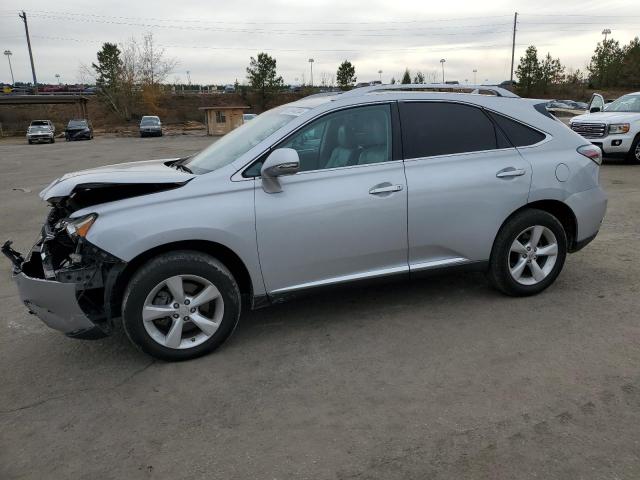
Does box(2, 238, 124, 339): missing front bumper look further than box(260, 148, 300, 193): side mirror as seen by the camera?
No

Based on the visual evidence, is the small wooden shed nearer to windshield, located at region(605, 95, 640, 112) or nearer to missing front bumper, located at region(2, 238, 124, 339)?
windshield, located at region(605, 95, 640, 112)

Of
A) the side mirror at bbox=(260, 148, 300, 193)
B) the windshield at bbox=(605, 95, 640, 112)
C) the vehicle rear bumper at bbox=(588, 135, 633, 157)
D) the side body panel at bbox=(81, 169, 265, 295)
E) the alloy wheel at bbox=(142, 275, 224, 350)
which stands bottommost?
the alloy wheel at bbox=(142, 275, 224, 350)

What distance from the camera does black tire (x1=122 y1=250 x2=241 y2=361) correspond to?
343 centimetres

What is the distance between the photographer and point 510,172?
4.25 meters

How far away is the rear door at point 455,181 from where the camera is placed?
4.06m

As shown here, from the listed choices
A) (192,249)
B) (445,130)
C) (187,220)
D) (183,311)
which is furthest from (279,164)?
(445,130)

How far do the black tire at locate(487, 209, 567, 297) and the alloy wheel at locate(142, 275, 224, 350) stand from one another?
88.9 inches

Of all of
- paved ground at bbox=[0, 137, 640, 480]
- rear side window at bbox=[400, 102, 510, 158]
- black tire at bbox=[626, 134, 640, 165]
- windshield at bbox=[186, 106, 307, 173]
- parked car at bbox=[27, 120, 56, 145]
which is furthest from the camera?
parked car at bbox=[27, 120, 56, 145]

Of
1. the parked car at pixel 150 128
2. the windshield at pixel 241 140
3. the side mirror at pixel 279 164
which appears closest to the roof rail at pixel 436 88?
the windshield at pixel 241 140

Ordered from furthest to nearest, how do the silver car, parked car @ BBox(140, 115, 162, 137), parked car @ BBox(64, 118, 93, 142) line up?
parked car @ BBox(140, 115, 162, 137) → parked car @ BBox(64, 118, 93, 142) → the silver car

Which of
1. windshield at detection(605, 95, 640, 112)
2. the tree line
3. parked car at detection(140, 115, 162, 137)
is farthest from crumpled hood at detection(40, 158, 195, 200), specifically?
the tree line

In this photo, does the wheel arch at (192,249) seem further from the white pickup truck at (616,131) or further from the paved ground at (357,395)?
the white pickup truck at (616,131)

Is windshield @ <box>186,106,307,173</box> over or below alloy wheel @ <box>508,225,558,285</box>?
over

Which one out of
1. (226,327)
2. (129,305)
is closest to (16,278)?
(129,305)
